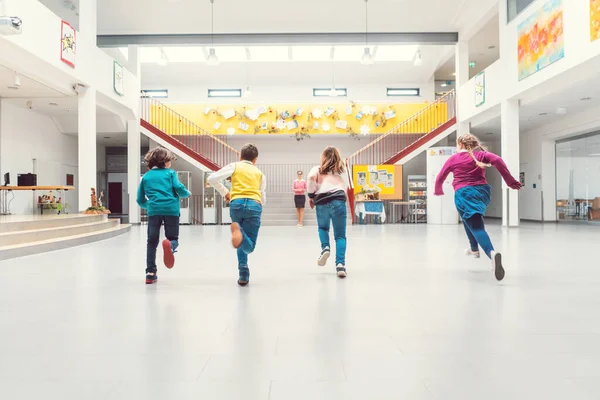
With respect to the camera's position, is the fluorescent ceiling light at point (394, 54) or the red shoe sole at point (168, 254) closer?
the red shoe sole at point (168, 254)

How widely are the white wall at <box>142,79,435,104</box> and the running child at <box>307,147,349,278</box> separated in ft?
54.1

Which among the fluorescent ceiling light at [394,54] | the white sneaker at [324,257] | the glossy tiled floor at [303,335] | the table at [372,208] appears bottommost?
the glossy tiled floor at [303,335]

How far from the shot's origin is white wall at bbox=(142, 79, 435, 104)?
21031 mm

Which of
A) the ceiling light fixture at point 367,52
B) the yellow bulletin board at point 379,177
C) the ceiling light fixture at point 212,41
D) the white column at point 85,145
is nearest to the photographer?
the white column at point 85,145

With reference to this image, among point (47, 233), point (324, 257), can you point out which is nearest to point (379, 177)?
point (47, 233)

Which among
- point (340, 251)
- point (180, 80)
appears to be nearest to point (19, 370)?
point (340, 251)

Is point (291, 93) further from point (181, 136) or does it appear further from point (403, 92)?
point (181, 136)

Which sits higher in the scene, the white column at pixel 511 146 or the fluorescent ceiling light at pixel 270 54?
the fluorescent ceiling light at pixel 270 54

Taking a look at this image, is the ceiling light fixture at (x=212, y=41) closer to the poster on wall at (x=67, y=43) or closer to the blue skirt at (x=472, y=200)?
the poster on wall at (x=67, y=43)

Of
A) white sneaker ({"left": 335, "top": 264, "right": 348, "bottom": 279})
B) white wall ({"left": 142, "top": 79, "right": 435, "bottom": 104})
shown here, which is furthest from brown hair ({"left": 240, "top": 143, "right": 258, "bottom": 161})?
white wall ({"left": 142, "top": 79, "right": 435, "bottom": 104})

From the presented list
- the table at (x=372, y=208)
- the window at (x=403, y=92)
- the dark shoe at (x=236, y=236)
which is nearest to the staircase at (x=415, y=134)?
the table at (x=372, y=208)

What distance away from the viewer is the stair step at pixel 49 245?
6719 millimetres

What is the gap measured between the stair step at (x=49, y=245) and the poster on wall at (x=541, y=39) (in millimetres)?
10514

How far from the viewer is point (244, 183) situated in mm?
4309
